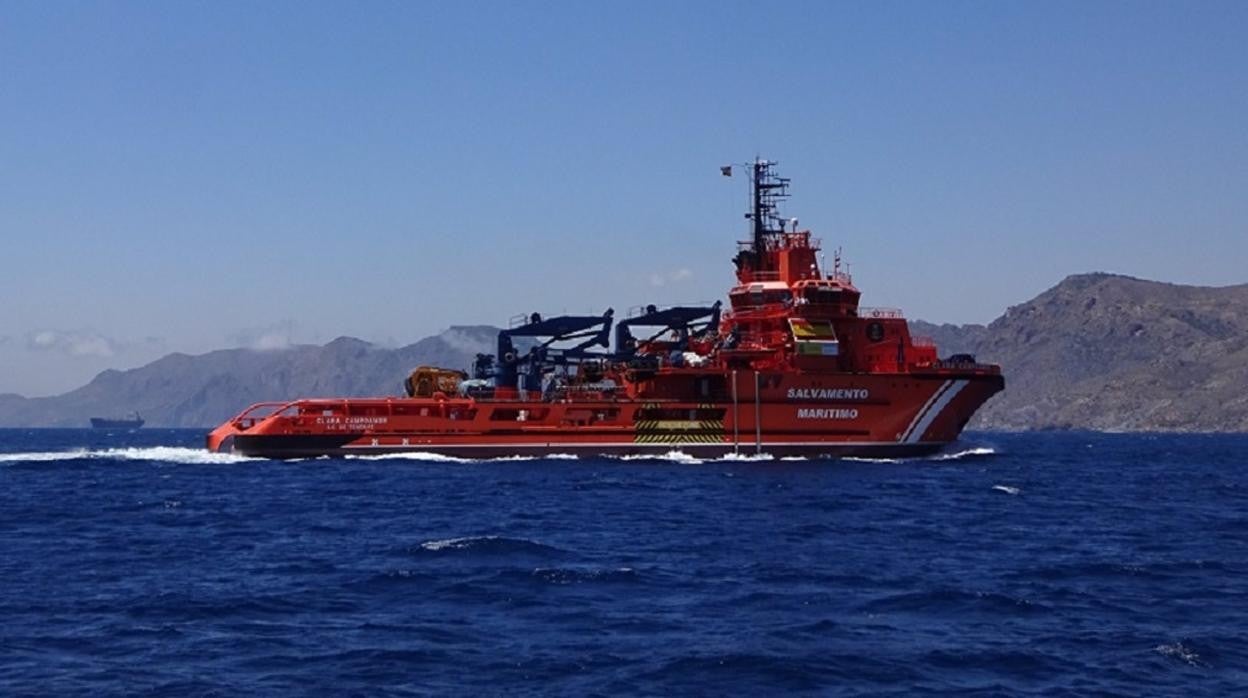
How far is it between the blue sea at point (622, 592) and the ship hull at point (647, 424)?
48.8 ft

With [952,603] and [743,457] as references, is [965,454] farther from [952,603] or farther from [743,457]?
[952,603]

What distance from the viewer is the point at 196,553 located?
3119 cm

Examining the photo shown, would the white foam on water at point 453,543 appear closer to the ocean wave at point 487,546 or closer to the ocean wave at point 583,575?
the ocean wave at point 487,546

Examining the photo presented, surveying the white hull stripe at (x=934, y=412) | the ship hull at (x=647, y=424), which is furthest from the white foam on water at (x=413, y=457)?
the white hull stripe at (x=934, y=412)

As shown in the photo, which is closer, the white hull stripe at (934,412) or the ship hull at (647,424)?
the ship hull at (647,424)

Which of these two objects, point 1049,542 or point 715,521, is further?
point 715,521

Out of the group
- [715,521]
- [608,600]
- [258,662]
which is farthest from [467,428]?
[258,662]

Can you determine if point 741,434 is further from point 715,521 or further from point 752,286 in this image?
point 715,521

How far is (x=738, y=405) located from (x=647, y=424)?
14.6 ft

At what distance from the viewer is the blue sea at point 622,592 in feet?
61.4

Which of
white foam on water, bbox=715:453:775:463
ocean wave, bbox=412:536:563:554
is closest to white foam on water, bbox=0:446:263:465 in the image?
white foam on water, bbox=715:453:775:463

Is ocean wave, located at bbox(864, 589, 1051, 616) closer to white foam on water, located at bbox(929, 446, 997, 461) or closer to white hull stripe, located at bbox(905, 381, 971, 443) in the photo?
white hull stripe, located at bbox(905, 381, 971, 443)

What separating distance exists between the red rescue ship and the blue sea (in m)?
15.0

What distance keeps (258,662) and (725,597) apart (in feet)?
29.0
